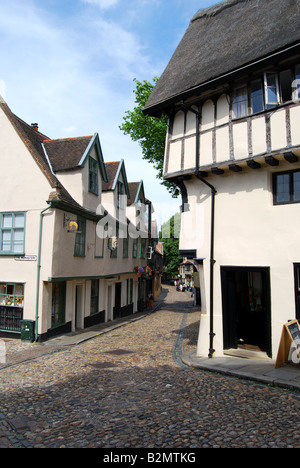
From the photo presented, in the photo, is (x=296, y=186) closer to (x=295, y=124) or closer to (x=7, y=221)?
(x=295, y=124)

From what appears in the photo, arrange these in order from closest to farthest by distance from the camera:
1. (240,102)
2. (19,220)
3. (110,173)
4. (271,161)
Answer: (271,161)
(240,102)
(19,220)
(110,173)

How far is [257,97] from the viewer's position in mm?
10188

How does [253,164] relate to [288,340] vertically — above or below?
above

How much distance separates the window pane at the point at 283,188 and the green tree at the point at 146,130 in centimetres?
1250

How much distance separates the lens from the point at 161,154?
22.6 meters

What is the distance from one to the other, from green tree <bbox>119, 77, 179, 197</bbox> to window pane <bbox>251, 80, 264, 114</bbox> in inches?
446

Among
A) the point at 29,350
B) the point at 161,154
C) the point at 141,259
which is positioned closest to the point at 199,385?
the point at 29,350

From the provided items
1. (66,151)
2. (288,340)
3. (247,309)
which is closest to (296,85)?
(288,340)

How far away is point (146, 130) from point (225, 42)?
10562mm

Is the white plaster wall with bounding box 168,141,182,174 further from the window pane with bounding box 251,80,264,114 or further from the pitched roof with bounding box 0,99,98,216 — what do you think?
the pitched roof with bounding box 0,99,98,216

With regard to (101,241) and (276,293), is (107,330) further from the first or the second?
(276,293)

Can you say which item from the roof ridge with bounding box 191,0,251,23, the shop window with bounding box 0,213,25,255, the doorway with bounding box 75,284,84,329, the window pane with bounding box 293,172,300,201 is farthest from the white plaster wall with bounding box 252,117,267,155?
the doorway with bounding box 75,284,84,329

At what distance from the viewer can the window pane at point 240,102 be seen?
10430mm

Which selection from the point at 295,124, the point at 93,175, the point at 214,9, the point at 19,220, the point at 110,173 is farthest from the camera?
the point at 110,173
